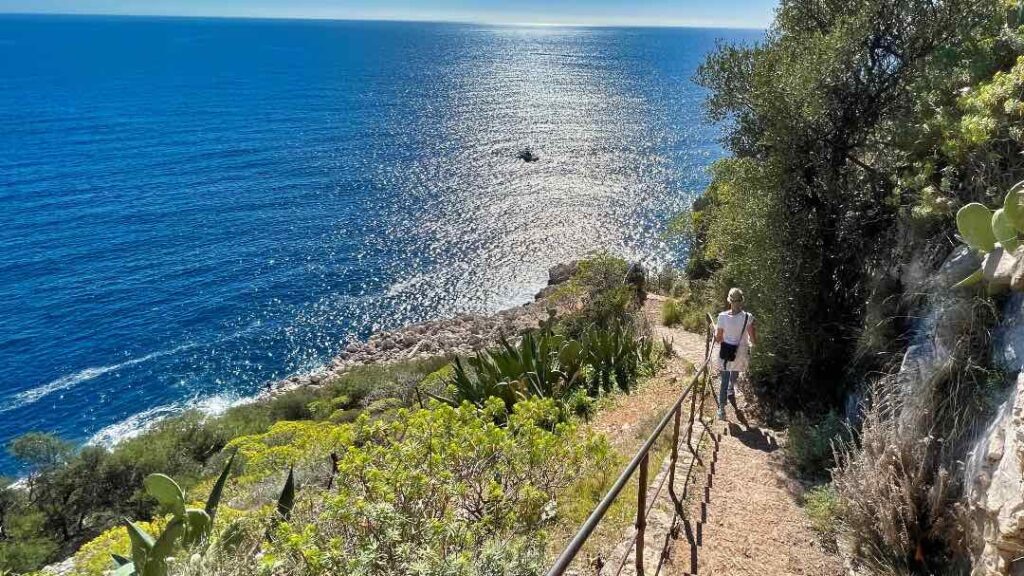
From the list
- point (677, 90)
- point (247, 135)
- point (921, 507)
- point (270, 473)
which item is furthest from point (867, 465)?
point (677, 90)

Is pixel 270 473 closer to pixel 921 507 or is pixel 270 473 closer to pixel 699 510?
pixel 699 510

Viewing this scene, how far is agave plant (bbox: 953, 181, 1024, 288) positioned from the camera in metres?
4.91

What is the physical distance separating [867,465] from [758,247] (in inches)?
188

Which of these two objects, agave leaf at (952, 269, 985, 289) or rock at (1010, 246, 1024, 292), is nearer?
rock at (1010, 246, 1024, 292)

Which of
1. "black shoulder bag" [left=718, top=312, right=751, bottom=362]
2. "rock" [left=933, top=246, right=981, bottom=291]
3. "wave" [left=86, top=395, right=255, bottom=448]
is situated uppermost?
"rock" [left=933, top=246, right=981, bottom=291]

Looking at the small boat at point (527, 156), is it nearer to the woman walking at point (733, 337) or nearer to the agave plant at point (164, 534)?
the woman walking at point (733, 337)

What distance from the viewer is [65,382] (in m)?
26.1

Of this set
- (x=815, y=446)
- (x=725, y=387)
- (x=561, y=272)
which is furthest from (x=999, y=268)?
(x=561, y=272)

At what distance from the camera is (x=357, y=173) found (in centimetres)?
5222

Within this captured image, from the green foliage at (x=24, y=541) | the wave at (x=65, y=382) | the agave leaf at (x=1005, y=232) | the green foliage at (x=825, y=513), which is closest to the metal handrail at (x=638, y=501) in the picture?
the green foliage at (x=825, y=513)

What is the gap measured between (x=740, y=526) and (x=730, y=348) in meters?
3.25

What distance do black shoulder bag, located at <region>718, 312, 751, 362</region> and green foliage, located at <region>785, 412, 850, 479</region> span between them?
1272mm

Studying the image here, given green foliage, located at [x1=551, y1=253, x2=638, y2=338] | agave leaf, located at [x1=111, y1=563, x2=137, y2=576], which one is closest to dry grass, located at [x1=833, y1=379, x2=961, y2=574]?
agave leaf, located at [x1=111, y1=563, x2=137, y2=576]

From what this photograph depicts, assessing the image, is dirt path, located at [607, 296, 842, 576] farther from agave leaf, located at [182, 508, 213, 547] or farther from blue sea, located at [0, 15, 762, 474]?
blue sea, located at [0, 15, 762, 474]
